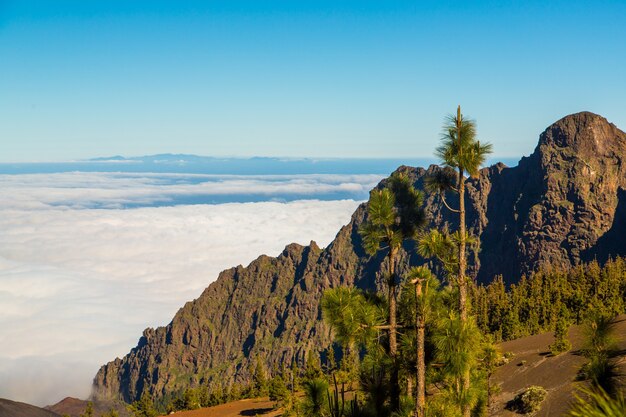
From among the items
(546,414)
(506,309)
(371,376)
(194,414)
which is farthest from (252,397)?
(371,376)

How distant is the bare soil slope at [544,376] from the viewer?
34562mm

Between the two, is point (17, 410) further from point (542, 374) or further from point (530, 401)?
point (542, 374)

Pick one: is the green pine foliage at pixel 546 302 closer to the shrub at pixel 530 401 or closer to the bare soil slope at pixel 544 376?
the bare soil slope at pixel 544 376

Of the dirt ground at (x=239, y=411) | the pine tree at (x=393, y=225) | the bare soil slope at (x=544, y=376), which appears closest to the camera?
the pine tree at (x=393, y=225)

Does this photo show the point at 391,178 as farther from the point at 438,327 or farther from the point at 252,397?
the point at 252,397

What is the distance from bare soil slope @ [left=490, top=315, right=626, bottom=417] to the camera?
34562 millimetres

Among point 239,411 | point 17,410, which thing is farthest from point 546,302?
point 17,410

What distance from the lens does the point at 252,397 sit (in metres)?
97.1

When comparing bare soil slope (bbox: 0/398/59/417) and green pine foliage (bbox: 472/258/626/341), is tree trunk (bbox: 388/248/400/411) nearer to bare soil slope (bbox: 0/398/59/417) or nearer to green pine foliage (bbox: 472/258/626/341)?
bare soil slope (bbox: 0/398/59/417)

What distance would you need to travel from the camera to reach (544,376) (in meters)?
42.7

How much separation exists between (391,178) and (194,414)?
215 feet

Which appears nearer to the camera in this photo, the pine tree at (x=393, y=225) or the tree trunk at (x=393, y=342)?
the tree trunk at (x=393, y=342)

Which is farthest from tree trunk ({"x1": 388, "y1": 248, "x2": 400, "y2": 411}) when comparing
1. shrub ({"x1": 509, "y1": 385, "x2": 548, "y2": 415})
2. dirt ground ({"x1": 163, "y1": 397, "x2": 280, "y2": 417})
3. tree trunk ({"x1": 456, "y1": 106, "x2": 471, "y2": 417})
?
dirt ground ({"x1": 163, "y1": 397, "x2": 280, "y2": 417})

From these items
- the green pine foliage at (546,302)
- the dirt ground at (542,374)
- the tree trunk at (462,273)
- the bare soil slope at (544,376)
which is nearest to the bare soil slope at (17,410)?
the dirt ground at (542,374)
